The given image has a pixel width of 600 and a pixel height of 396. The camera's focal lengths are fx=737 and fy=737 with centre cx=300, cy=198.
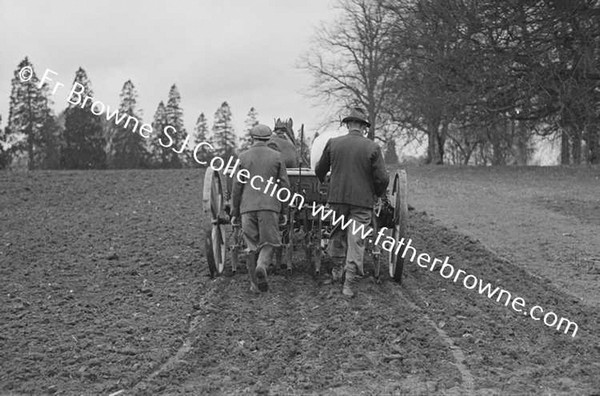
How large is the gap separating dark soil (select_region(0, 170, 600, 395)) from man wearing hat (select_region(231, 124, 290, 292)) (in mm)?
340

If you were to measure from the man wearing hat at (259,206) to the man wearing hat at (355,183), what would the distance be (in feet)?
2.20

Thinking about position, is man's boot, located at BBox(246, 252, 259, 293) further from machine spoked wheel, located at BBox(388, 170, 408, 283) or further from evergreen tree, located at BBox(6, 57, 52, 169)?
evergreen tree, located at BBox(6, 57, 52, 169)

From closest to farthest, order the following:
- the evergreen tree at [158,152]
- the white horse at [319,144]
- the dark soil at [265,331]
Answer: the dark soil at [265,331]
the white horse at [319,144]
the evergreen tree at [158,152]

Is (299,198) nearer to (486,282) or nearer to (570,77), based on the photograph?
(486,282)

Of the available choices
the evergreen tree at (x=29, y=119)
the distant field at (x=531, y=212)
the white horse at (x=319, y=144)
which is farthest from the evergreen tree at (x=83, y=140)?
the white horse at (x=319, y=144)

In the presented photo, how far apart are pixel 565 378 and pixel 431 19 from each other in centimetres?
2130

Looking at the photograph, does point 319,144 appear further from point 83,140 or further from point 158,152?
point 158,152

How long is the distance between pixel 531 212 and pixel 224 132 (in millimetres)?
36022

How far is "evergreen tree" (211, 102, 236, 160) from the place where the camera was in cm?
4828

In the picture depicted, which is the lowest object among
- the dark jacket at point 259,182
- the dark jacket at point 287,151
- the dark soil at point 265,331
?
the dark soil at point 265,331

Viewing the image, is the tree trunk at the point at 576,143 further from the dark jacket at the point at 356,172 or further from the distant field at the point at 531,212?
the dark jacket at the point at 356,172

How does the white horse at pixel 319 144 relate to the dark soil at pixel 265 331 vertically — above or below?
above

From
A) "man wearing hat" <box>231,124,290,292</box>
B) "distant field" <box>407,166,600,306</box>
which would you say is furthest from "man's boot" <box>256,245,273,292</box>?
"distant field" <box>407,166,600,306</box>

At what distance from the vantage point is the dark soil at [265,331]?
5359mm
